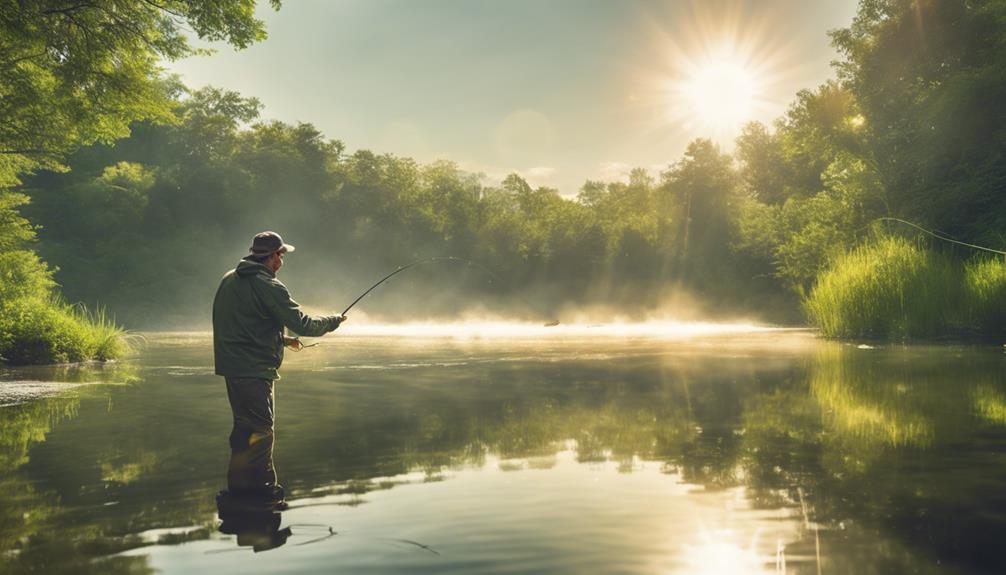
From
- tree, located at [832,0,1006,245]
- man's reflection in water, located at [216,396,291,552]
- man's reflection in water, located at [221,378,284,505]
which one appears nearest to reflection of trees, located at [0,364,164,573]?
man's reflection in water, located at [216,396,291,552]

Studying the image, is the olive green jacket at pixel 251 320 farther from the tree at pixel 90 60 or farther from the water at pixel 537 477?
the tree at pixel 90 60

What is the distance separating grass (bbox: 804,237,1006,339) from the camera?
1073 inches

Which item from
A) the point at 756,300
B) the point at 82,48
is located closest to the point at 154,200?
the point at 756,300

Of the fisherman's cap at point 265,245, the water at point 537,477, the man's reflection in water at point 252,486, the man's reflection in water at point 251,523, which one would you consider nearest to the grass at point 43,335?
the water at point 537,477

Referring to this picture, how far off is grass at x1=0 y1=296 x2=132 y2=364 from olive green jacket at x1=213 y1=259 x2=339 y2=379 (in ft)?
51.9

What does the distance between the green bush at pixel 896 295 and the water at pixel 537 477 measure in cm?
1256

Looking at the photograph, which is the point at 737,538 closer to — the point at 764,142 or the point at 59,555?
the point at 59,555

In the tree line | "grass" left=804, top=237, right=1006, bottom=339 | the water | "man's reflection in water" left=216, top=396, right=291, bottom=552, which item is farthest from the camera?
the tree line

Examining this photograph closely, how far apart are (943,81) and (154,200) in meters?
72.8

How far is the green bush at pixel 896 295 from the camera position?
28.2 metres

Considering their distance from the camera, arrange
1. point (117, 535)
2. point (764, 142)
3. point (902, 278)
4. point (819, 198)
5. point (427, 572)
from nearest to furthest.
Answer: point (427, 572) → point (117, 535) → point (902, 278) → point (819, 198) → point (764, 142)

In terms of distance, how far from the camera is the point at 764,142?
346ft

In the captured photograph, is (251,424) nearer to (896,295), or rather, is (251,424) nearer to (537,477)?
(537,477)

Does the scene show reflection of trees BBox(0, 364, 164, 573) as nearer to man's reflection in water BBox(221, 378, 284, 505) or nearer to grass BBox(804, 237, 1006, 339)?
man's reflection in water BBox(221, 378, 284, 505)
